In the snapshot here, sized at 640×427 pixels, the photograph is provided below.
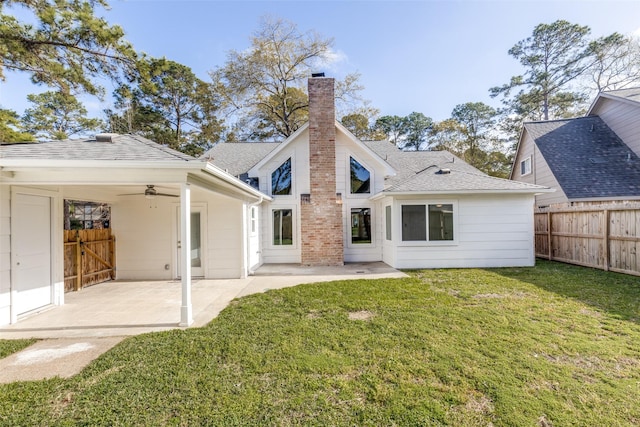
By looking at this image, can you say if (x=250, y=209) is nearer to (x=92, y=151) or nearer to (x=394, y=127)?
(x=92, y=151)

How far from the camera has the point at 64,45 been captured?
956cm

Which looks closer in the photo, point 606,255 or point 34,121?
point 606,255

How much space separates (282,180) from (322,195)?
2014mm

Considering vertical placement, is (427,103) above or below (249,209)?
above

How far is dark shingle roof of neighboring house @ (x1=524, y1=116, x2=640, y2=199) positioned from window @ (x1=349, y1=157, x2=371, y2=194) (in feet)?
28.5

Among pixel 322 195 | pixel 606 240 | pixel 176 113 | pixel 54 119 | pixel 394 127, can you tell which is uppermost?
pixel 394 127

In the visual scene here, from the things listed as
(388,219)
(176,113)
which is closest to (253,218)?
(388,219)

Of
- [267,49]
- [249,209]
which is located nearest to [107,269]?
[249,209]

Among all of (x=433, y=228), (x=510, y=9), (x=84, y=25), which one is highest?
(x=510, y=9)

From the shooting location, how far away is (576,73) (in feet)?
72.3

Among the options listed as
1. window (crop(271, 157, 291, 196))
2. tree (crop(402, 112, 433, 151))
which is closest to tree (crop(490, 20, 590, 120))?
tree (crop(402, 112, 433, 151))

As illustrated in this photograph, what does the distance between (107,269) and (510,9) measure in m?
15.9

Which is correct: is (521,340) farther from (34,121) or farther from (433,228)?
(34,121)

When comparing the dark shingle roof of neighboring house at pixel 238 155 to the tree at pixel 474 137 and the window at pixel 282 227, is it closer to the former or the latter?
the window at pixel 282 227
